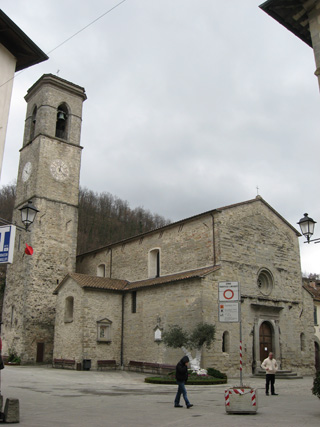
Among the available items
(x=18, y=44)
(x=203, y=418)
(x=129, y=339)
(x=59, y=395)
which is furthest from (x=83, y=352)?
(x=18, y=44)

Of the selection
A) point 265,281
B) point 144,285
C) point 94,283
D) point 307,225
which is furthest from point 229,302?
point 94,283

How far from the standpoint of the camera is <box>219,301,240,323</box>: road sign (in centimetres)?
992

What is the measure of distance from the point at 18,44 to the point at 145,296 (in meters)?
16.6

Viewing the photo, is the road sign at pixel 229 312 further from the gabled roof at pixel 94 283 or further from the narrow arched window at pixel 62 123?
the narrow arched window at pixel 62 123

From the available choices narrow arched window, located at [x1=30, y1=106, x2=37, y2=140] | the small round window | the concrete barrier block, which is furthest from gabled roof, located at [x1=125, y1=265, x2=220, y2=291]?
narrow arched window, located at [x1=30, y1=106, x2=37, y2=140]

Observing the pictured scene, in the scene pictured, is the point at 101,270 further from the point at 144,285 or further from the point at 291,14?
the point at 291,14

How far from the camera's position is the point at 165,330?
22422 millimetres

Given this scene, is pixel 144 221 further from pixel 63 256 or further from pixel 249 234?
pixel 249 234

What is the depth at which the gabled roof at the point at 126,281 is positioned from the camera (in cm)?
2205

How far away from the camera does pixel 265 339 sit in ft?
76.8

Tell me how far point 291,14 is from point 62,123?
25.7 meters

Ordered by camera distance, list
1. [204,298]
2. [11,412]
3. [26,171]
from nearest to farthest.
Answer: [11,412] < [204,298] < [26,171]

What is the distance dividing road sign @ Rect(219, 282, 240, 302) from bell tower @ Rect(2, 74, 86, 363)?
2029 centimetres

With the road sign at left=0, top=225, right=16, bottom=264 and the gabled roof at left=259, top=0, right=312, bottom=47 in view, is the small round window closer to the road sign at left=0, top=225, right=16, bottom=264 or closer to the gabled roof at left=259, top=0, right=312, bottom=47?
the gabled roof at left=259, top=0, right=312, bottom=47
